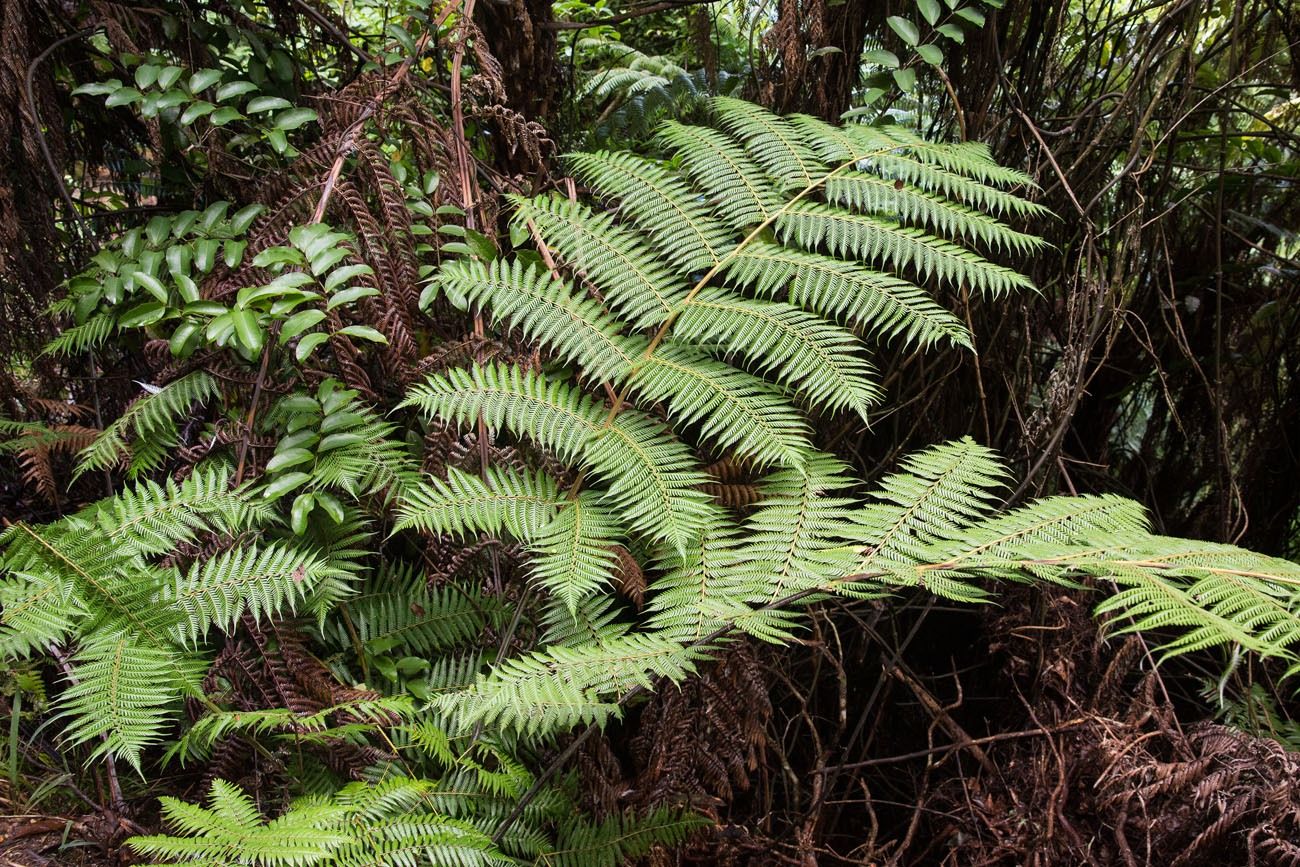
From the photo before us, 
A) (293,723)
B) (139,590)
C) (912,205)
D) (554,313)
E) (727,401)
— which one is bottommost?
(293,723)

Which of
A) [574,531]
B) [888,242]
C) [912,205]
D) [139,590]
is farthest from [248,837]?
[912,205]

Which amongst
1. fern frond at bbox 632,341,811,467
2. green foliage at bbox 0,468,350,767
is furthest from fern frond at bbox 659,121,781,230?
green foliage at bbox 0,468,350,767

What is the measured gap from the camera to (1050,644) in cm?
183

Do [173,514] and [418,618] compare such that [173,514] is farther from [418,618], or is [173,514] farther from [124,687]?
[418,618]

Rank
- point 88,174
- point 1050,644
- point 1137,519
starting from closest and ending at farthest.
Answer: point 1137,519
point 1050,644
point 88,174

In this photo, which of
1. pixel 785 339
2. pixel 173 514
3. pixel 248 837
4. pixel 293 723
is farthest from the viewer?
pixel 785 339

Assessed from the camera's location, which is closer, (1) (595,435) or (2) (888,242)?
(1) (595,435)

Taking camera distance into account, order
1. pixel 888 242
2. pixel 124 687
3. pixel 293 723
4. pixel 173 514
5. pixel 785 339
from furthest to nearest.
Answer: pixel 888 242 < pixel 785 339 < pixel 173 514 < pixel 293 723 < pixel 124 687

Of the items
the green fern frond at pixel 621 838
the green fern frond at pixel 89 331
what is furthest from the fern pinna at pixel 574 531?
the green fern frond at pixel 89 331

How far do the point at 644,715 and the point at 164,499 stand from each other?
3.16 feet

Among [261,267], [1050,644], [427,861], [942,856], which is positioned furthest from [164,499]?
[1050,644]

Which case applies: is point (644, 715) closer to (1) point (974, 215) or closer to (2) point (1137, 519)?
(2) point (1137, 519)

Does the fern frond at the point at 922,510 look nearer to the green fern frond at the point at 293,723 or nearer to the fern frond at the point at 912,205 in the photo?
the fern frond at the point at 912,205

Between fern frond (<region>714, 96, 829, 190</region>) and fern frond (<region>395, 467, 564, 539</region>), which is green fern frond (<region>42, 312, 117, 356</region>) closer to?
fern frond (<region>395, 467, 564, 539</region>)
